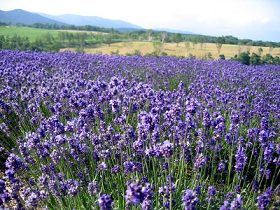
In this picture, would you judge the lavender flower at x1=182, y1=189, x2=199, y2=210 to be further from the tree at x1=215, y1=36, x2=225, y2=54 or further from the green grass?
the green grass

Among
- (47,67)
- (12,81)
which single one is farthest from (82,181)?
(47,67)

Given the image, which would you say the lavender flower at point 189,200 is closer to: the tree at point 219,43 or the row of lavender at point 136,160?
the row of lavender at point 136,160

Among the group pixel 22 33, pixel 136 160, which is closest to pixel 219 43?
pixel 136 160

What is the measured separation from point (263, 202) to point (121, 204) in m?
1.58

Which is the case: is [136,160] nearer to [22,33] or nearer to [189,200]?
[189,200]

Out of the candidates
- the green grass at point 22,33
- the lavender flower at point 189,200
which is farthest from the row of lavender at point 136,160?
the green grass at point 22,33

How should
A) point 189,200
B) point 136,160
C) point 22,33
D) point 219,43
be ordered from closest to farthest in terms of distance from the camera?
1. point 189,200
2. point 136,160
3. point 219,43
4. point 22,33

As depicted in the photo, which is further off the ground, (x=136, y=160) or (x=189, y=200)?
(x=189, y=200)

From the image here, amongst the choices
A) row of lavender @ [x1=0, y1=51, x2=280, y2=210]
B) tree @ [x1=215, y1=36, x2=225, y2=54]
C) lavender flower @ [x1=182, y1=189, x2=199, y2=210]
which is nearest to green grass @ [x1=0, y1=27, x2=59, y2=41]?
tree @ [x1=215, y1=36, x2=225, y2=54]

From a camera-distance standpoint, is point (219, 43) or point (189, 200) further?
point (219, 43)

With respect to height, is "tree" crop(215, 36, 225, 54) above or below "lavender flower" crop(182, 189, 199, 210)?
above

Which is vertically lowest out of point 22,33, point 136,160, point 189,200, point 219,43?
point 136,160

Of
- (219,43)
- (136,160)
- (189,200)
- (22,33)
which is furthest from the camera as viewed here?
(22,33)

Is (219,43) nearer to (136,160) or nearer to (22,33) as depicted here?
(136,160)
